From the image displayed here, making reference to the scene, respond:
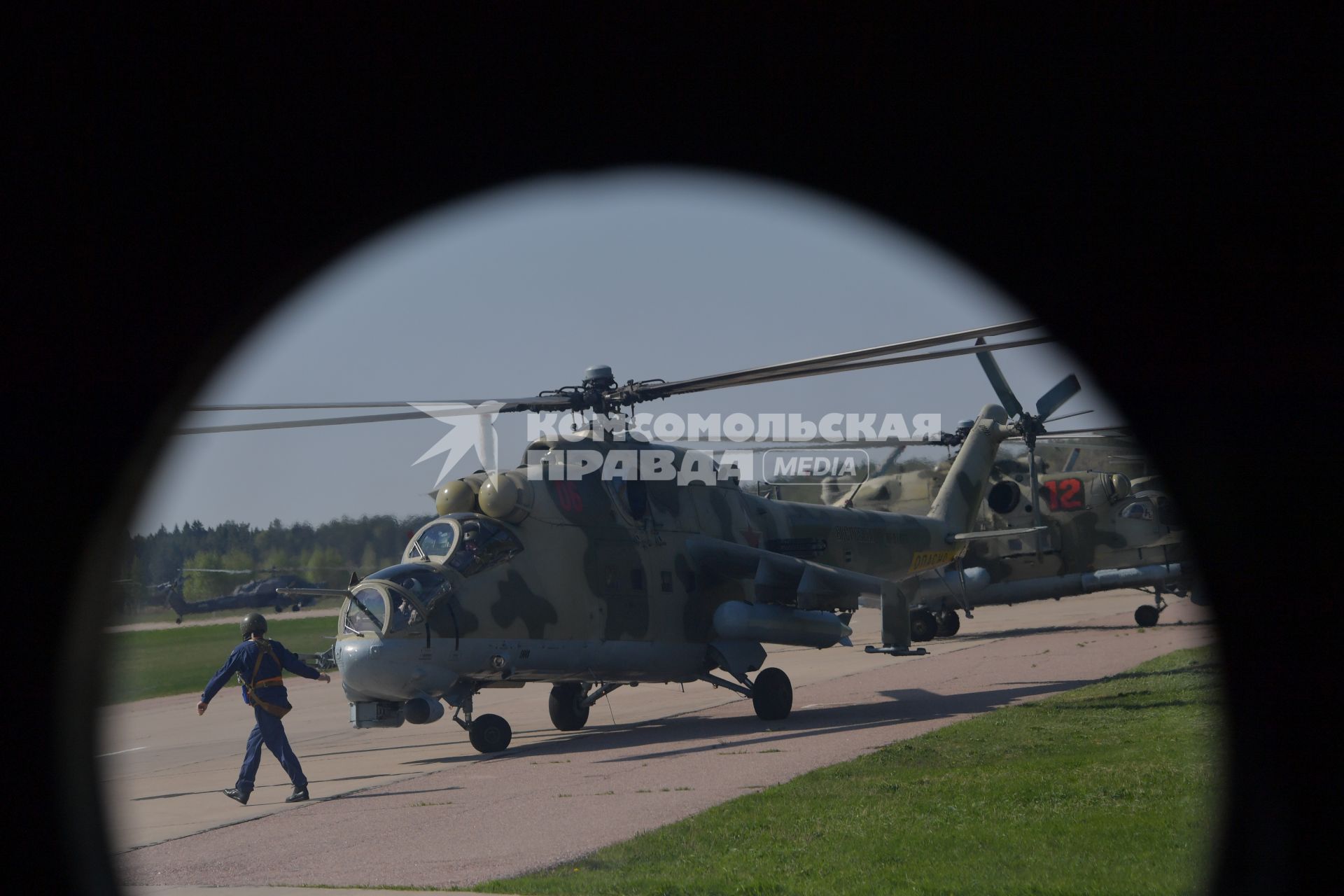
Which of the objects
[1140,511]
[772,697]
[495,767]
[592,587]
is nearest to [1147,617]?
[1140,511]

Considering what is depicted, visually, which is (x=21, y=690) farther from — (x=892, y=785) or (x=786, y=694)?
(x=786, y=694)

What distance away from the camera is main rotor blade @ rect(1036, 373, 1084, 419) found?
21.2m

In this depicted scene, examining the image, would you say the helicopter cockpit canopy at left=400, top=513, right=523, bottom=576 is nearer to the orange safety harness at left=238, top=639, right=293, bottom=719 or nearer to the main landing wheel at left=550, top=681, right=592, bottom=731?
the orange safety harness at left=238, top=639, right=293, bottom=719

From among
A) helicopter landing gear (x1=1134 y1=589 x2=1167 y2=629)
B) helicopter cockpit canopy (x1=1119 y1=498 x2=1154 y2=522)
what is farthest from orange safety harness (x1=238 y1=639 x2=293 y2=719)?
helicopter landing gear (x1=1134 y1=589 x2=1167 y2=629)

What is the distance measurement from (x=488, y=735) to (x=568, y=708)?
1.97 metres

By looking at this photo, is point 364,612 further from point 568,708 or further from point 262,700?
point 568,708

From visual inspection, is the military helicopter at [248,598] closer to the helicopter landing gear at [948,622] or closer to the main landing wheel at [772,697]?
the helicopter landing gear at [948,622]

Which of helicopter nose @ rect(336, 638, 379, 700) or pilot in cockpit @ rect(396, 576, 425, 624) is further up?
pilot in cockpit @ rect(396, 576, 425, 624)

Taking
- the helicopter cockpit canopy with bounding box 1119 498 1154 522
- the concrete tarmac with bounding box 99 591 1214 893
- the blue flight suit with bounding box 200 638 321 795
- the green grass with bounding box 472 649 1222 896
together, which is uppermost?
the helicopter cockpit canopy with bounding box 1119 498 1154 522

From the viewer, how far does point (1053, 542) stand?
84.6 feet

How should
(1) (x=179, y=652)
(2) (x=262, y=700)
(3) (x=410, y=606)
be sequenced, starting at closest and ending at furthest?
(2) (x=262, y=700), (3) (x=410, y=606), (1) (x=179, y=652)

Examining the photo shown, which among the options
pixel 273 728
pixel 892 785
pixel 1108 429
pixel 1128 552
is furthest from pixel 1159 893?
pixel 1128 552

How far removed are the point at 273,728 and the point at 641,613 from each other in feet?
15.3

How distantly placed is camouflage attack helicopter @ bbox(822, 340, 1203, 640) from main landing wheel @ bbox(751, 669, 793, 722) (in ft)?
36.7
